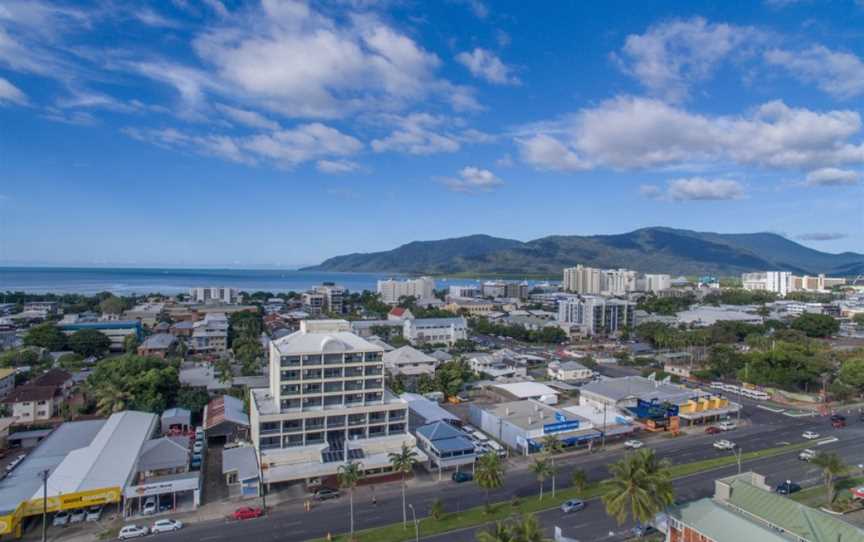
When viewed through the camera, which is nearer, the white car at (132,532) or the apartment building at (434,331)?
the white car at (132,532)

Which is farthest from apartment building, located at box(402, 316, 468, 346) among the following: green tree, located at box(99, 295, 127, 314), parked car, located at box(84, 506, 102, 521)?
green tree, located at box(99, 295, 127, 314)

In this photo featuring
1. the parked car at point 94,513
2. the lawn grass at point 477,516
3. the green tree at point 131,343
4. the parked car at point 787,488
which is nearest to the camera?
the lawn grass at point 477,516

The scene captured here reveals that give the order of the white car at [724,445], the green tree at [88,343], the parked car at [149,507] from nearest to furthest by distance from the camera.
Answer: the parked car at [149,507], the white car at [724,445], the green tree at [88,343]

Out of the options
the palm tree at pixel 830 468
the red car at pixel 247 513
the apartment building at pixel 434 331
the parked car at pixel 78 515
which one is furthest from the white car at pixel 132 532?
the apartment building at pixel 434 331

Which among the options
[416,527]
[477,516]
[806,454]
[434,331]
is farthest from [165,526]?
[434,331]

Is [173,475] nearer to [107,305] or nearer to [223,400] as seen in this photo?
[223,400]

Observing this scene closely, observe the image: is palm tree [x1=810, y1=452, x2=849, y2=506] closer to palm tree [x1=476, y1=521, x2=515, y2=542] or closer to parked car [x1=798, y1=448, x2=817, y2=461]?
parked car [x1=798, y1=448, x2=817, y2=461]

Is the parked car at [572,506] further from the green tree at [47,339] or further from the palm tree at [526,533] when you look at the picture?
the green tree at [47,339]
